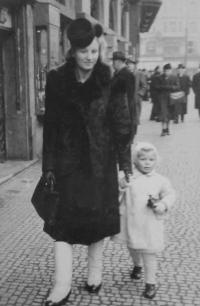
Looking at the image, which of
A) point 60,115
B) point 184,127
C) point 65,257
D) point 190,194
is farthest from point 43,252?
point 184,127

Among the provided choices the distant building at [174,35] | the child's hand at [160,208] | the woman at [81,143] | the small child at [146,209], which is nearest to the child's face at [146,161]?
the small child at [146,209]

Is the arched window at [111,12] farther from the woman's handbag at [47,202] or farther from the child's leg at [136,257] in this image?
the woman's handbag at [47,202]

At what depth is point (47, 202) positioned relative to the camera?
3.73m

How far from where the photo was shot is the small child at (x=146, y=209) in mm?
3811

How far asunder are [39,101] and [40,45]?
972mm

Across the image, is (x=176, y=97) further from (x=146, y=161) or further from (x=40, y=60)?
(x=146, y=161)

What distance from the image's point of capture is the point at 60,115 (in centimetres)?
371

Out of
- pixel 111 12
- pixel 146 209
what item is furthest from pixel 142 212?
pixel 111 12

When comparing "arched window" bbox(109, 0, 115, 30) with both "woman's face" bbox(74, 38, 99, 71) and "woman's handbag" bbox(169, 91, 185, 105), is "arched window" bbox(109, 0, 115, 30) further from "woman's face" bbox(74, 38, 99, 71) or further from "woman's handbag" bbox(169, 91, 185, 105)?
"woman's face" bbox(74, 38, 99, 71)

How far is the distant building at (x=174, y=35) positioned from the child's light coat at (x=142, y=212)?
3078 inches

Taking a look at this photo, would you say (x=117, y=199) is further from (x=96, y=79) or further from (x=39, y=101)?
(x=39, y=101)

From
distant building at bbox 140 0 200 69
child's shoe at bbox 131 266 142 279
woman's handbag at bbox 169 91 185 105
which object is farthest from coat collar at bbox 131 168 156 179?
distant building at bbox 140 0 200 69

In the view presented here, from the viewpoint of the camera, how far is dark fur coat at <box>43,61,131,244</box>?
370cm

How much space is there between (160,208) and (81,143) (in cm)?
68
